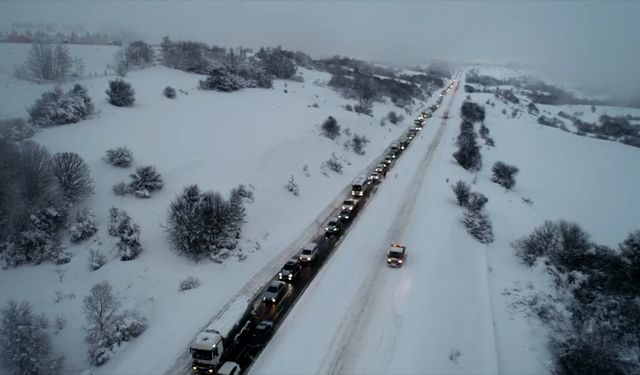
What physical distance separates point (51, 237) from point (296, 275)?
1708 centimetres

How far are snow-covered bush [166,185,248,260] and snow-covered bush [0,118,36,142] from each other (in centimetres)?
1634

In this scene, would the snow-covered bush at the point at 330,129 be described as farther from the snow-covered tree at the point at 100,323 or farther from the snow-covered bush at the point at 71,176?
the snow-covered tree at the point at 100,323

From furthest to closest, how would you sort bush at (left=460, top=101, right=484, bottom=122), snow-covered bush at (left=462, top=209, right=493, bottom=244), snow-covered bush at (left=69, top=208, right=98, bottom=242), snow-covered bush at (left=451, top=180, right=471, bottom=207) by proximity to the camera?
bush at (left=460, top=101, right=484, bottom=122)
snow-covered bush at (left=451, top=180, right=471, bottom=207)
snow-covered bush at (left=462, top=209, right=493, bottom=244)
snow-covered bush at (left=69, top=208, right=98, bottom=242)

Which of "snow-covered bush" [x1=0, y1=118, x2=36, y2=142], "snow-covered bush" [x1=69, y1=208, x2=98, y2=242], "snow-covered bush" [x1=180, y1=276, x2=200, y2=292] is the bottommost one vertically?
"snow-covered bush" [x1=180, y1=276, x2=200, y2=292]

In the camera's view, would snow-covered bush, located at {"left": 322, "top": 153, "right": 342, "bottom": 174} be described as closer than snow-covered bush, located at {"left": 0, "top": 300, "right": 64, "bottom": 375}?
No

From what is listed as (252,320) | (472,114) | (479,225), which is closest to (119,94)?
(252,320)

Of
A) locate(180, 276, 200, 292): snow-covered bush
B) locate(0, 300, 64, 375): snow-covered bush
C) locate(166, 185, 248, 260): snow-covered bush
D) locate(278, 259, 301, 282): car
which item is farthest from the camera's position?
Result: locate(166, 185, 248, 260): snow-covered bush

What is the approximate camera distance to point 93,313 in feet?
70.7

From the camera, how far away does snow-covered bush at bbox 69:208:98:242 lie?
90.8 feet

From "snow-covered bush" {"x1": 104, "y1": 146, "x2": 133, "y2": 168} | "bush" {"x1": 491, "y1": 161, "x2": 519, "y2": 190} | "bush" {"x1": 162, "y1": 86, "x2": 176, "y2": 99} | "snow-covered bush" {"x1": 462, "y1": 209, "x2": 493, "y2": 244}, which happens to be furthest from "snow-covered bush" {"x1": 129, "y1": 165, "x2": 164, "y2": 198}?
"bush" {"x1": 491, "y1": 161, "x2": 519, "y2": 190}

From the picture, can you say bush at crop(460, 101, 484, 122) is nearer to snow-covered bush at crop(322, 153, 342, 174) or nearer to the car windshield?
snow-covered bush at crop(322, 153, 342, 174)

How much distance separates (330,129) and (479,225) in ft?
106

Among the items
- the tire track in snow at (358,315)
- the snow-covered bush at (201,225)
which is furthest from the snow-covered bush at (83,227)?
the tire track in snow at (358,315)

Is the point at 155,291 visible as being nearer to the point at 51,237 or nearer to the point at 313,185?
the point at 51,237
